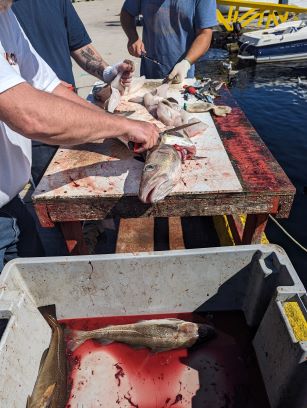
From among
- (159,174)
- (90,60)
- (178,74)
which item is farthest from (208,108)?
(90,60)

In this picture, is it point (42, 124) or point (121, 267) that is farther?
point (121, 267)

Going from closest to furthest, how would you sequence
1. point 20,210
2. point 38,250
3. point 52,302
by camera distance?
point 52,302 < point 20,210 < point 38,250

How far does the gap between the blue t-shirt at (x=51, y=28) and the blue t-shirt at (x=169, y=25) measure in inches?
44.2

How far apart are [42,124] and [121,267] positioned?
3.57 feet

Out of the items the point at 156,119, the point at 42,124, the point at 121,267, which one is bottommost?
the point at 121,267

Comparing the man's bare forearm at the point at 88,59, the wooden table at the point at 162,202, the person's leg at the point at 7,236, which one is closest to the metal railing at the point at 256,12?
the man's bare forearm at the point at 88,59

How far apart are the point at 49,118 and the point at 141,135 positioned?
715mm

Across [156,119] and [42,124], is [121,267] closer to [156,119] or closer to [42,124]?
[42,124]

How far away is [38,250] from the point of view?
2.93m

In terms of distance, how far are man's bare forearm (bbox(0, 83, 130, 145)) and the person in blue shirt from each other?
4.76 feet

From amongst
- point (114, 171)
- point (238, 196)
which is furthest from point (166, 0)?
point (238, 196)

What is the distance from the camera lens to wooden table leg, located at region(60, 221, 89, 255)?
2.61 meters

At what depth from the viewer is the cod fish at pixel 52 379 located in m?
1.91

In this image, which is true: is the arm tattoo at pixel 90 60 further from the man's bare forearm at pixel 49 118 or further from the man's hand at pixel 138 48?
the man's bare forearm at pixel 49 118
